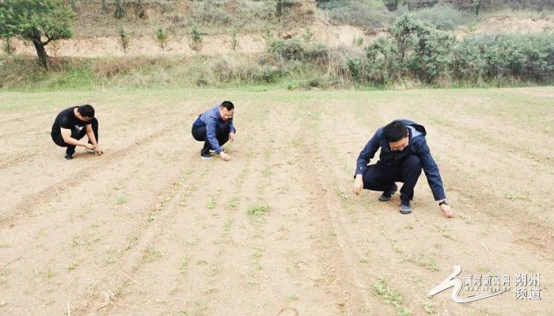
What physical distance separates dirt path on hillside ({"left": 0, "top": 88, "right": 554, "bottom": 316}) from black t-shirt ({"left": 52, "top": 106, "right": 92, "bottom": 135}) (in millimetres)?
553

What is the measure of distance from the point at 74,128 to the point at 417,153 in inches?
221

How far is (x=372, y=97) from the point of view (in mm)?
15531

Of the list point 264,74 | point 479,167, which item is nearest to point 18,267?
point 479,167

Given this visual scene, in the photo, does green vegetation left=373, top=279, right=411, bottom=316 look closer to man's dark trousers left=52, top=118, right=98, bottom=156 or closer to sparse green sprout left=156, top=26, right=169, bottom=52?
man's dark trousers left=52, top=118, right=98, bottom=156

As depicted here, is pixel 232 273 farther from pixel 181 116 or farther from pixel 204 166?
pixel 181 116

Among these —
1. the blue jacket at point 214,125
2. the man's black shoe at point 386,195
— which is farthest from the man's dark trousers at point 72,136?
the man's black shoe at point 386,195

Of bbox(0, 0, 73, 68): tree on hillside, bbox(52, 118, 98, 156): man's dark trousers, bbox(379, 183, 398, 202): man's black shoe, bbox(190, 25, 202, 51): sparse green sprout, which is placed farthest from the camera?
bbox(190, 25, 202, 51): sparse green sprout

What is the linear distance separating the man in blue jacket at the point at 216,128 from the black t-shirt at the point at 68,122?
76.3 inches

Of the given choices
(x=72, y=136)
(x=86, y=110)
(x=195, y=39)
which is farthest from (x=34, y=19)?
(x=86, y=110)

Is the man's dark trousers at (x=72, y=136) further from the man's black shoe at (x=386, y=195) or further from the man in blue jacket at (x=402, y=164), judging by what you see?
the man's black shoe at (x=386, y=195)

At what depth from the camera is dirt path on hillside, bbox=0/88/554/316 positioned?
3330 mm

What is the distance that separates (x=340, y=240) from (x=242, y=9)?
1359 inches

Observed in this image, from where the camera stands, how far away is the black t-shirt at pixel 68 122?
6.98m

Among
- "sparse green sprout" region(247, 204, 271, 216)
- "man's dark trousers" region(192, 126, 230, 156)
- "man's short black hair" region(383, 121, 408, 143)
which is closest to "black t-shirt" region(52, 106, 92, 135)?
"man's dark trousers" region(192, 126, 230, 156)
